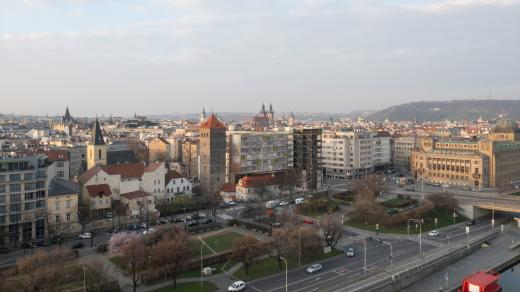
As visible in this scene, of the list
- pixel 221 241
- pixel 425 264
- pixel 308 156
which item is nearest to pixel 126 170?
pixel 221 241

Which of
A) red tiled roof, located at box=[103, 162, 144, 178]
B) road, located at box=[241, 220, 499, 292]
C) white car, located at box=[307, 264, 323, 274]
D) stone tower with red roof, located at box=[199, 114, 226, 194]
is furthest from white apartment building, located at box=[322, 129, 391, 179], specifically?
white car, located at box=[307, 264, 323, 274]

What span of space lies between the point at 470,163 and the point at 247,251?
221 feet

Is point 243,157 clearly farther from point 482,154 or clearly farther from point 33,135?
point 33,135

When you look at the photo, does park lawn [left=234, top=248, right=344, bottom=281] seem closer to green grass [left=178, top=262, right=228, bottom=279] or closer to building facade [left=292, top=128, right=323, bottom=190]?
green grass [left=178, top=262, right=228, bottom=279]

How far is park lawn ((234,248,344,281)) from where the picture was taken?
140 feet

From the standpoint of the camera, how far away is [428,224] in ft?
207

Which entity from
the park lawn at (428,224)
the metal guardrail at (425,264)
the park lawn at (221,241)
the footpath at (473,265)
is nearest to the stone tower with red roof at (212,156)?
the park lawn at (221,241)

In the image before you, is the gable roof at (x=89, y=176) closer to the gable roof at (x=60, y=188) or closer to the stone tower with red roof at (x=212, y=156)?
the gable roof at (x=60, y=188)

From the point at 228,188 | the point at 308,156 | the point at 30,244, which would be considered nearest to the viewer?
the point at 30,244

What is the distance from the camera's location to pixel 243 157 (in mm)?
87562

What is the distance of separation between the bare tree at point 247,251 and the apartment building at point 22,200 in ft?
84.7

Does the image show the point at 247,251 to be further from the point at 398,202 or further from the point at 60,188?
the point at 398,202

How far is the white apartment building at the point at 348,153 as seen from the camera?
107375 mm

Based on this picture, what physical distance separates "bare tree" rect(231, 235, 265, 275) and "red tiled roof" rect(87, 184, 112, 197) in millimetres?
28121
